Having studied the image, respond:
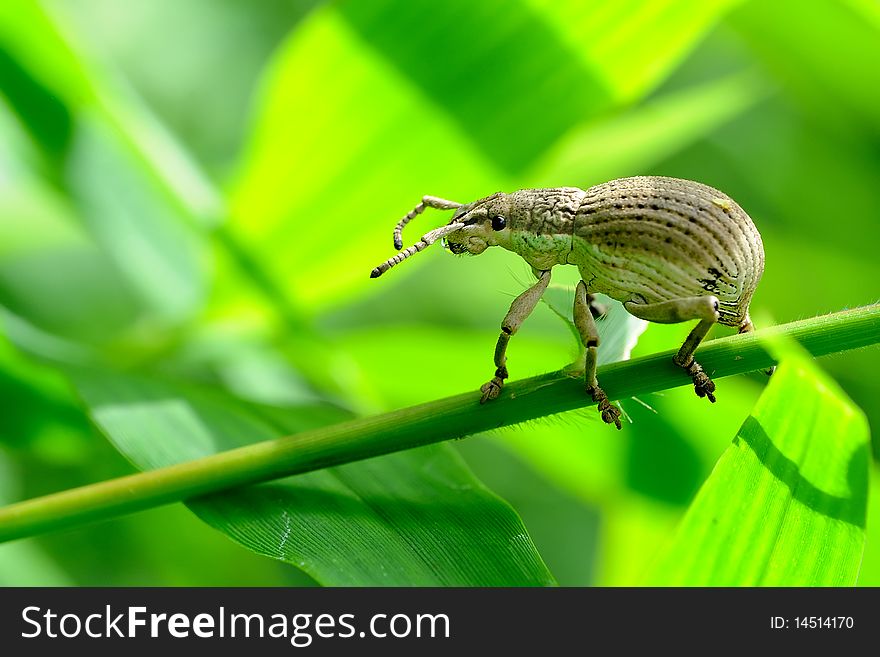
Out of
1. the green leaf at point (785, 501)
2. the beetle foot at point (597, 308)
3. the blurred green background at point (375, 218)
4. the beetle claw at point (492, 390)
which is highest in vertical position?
the blurred green background at point (375, 218)

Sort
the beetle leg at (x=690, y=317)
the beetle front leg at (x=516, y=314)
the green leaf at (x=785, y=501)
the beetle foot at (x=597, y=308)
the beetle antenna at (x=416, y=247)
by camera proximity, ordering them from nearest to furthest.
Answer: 1. the green leaf at (x=785, y=501)
2. the beetle leg at (x=690, y=317)
3. the beetle antenna at (x=416, y=247)
4. the beetle front leg at (x=516, y=314)
5. the beetle foot at (x=597, y=308)

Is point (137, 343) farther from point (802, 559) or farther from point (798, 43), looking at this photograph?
point (798, 43)

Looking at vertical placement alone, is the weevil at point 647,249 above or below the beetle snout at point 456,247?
below

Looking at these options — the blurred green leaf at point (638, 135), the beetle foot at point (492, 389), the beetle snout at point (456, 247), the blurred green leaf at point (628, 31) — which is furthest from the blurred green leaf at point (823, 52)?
the beetle foot at point (492, 389)

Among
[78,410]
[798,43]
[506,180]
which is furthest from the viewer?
[798,43]

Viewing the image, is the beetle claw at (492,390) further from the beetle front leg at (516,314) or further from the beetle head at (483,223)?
the beetle head at (483,223)
